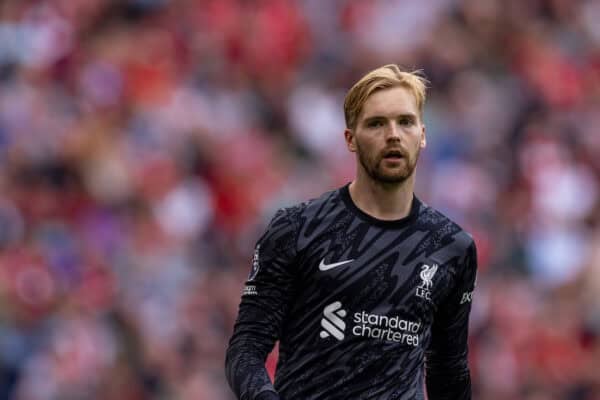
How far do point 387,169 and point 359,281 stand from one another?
381mm

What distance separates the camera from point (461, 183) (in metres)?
12.8

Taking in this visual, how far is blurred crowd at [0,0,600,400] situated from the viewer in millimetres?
11273

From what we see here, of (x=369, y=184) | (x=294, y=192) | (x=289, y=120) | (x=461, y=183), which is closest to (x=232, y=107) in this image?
(x=289, y=120)

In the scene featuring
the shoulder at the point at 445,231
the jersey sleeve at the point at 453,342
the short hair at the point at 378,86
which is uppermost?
the short hair at the point at 378,86

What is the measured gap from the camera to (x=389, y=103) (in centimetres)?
515

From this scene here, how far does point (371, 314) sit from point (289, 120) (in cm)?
857

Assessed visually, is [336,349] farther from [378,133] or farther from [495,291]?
[495,291]

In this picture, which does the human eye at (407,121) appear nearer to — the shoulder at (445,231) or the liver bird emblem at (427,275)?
the shoulder at (445,231)

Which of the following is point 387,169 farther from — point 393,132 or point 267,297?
point 267,297

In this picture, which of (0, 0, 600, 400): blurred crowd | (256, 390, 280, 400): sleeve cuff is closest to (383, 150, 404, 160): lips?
(256, 390, 280, 400): sleeve cuff

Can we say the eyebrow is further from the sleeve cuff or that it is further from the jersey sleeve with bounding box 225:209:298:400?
the sleeve cuff

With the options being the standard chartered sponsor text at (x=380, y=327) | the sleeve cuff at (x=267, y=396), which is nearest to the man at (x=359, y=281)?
the standard chartered sponsor text at (x=380, y=327)

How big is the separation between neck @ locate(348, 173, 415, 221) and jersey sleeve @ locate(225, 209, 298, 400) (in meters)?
0.28

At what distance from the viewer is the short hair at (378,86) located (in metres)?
5.17
